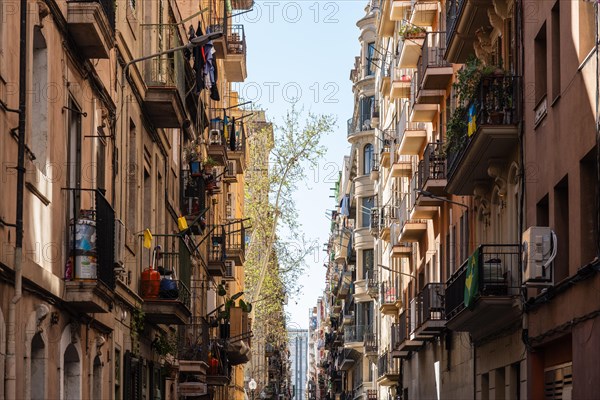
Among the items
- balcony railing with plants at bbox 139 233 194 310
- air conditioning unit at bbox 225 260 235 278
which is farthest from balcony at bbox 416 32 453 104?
air conditioning unit at bbox 225 260 235 278

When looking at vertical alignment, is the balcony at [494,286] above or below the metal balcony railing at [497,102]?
below

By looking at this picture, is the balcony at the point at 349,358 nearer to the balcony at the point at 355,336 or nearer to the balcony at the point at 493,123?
the balcony at the point at 355,336

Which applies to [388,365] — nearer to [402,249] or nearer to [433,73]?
[402,249]

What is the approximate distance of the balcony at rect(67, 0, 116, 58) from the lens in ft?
59.5

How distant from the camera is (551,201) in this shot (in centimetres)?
2081

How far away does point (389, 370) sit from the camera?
53.8 meters

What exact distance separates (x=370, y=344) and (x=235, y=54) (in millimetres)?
23057

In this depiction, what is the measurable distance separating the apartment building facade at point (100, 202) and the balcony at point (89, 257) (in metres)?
0.02

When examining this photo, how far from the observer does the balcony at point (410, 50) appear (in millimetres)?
40531

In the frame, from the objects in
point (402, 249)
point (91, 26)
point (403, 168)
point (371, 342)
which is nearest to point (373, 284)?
point (371, 342)

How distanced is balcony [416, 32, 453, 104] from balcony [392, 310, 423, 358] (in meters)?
7.35

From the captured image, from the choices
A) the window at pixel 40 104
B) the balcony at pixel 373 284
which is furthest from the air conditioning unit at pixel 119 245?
the balcony at pixel 373 284

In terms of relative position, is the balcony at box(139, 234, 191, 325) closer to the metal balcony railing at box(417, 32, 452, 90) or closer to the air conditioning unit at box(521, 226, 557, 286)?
the air conditioning unit at box(521, 226, 557, 286)

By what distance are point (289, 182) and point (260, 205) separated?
173 inches
